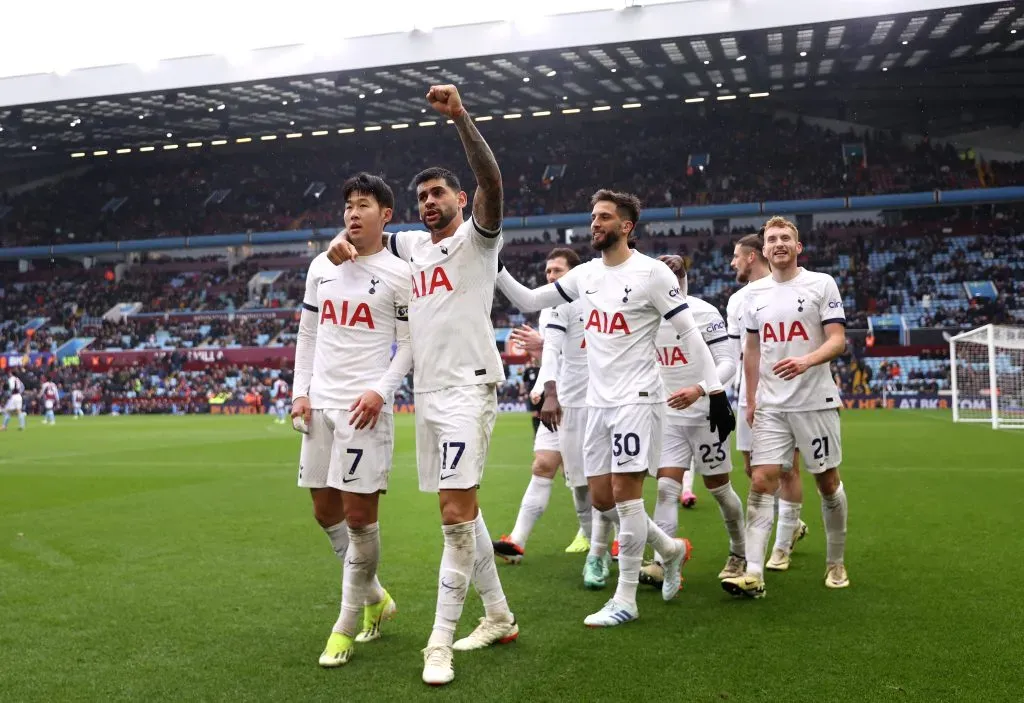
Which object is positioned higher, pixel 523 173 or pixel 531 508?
pixel 523 173

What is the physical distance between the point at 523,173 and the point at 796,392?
45.8 m

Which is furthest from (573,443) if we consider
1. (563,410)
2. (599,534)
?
(599,534)

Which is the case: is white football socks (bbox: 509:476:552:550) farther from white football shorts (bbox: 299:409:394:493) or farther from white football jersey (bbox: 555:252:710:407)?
white football shorts (bbox: 299:409:394:493)

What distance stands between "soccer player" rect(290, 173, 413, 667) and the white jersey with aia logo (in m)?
1.29

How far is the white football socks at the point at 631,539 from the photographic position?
5.43 metres

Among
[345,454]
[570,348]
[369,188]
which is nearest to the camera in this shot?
[345,454]

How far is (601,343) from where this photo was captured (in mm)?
5770

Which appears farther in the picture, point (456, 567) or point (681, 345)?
point (681, 345)

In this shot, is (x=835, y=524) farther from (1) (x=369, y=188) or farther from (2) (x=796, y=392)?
(1) (x=369, y=188)

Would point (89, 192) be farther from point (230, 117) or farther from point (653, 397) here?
point (653, 397)

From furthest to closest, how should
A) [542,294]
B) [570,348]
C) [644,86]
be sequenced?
1. [644,86]
2. [570,348]
3. [542,294]

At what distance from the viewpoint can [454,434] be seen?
4719 mm

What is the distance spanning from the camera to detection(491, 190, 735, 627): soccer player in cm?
551

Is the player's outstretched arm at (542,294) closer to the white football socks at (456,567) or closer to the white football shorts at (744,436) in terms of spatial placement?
the white football socks at (456,567)
